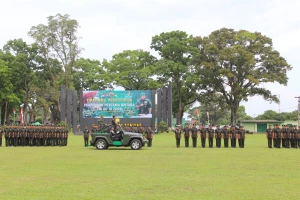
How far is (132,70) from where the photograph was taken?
64.9 meters

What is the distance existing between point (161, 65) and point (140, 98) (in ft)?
35.9

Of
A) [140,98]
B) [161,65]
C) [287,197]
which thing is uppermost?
[161,65]

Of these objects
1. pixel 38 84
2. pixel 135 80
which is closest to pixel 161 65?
pixel 135 80

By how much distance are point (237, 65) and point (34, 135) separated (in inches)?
1454

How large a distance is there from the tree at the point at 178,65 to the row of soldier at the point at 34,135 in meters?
36.8

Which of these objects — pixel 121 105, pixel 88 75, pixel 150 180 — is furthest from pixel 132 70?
pixel 150 180

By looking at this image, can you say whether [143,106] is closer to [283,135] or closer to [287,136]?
[283,135]

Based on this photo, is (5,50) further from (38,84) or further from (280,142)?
(280,142)

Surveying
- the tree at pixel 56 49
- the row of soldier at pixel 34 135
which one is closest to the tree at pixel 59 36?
the tree at pixel 56 49

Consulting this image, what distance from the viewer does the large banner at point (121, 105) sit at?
2143 inches

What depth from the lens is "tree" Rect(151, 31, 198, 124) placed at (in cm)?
6419

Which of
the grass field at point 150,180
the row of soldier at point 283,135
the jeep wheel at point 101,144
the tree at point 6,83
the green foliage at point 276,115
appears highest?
the tree at point 6,83

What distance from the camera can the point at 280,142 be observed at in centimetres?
2638

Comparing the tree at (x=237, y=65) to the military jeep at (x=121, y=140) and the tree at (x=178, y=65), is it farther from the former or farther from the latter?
the military jeep at (x=121, y=140)
